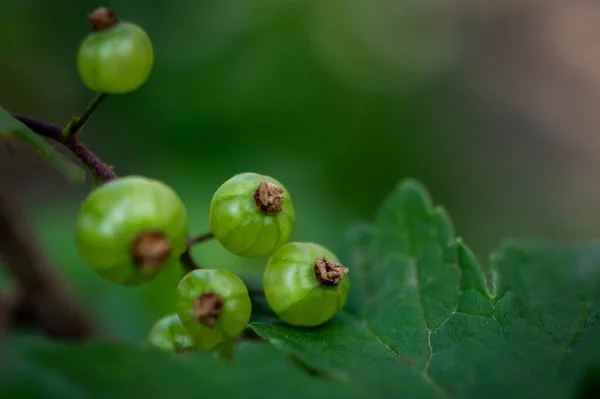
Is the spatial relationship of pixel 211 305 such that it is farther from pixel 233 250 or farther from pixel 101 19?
pixel 101 19

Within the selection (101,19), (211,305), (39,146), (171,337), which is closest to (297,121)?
(101,19)

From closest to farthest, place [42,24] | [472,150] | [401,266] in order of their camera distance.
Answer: [401,266] → [42,24] → [472,150]

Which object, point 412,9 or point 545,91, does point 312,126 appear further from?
point 545,91

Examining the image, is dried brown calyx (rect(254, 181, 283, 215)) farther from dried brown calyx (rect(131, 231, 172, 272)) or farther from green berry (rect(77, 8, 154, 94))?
green berry (rect(77, 8, 154, 94))

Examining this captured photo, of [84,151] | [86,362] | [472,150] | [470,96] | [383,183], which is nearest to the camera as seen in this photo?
[86,362]

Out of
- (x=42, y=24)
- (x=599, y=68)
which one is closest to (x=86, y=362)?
(x=42, y=24)
